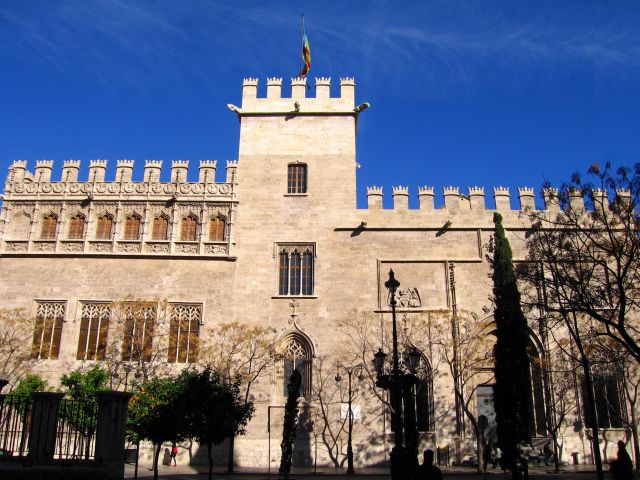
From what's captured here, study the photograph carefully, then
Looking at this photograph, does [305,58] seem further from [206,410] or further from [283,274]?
[206,410]

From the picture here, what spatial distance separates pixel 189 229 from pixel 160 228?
54.8 inches

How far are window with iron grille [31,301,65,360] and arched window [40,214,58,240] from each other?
337 cm

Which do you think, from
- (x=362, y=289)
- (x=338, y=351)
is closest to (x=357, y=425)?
(x=338, y=351)

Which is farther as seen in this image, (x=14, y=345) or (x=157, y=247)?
(x=157, y=247)

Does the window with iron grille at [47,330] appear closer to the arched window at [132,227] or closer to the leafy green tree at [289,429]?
the arched window at [132,227]

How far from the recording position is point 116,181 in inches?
1115

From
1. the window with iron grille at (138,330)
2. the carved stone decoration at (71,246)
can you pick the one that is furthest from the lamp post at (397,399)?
the carved stone decoration at (71,246)

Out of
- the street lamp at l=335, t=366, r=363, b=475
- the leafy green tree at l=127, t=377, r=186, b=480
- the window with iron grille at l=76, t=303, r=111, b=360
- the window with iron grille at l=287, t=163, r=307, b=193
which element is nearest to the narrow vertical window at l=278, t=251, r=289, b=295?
the window with iron grille at l=287, t=163, r=307, b=193

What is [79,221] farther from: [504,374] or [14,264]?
[504,374]

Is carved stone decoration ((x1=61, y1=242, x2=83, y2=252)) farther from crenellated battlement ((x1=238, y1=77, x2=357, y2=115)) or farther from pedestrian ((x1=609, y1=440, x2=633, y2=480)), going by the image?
pedestrian ((x1=609, y1=440, x2=633, y2=480))

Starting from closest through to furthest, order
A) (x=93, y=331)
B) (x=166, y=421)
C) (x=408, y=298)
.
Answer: (x=166, y=421) < (x=93, y=331) < (x=408, y=298)

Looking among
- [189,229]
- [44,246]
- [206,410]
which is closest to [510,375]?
[206,410]

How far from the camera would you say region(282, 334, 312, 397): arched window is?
25516 millimetres

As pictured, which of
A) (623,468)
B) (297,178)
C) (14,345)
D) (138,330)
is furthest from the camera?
(297,178)
